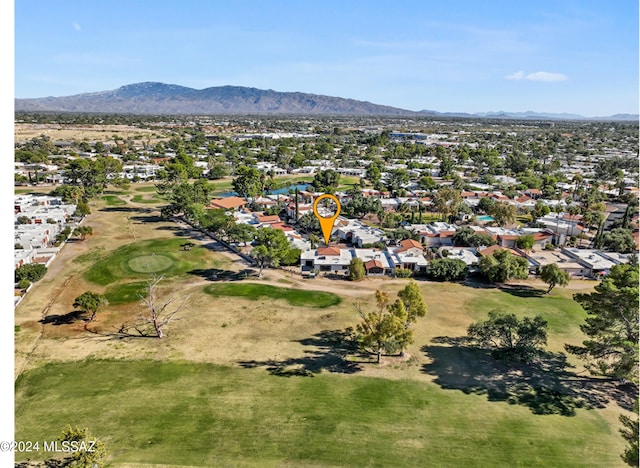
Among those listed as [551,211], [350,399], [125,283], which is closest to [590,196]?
[551,211]

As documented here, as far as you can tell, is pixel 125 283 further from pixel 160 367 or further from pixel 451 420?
pixel 451 420

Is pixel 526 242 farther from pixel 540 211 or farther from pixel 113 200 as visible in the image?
pixel 113 200

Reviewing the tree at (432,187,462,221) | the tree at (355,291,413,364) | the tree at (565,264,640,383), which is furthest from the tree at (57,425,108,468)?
the tree at (432,187,462,221)

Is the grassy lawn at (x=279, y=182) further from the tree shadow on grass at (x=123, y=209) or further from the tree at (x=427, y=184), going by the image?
the tree at (x=427, y=184)

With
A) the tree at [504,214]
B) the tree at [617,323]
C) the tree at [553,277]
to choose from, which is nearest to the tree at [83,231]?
the tree at [553,277]

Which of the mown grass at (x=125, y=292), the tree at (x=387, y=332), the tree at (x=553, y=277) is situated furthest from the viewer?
the tree at (x=553, y=277)

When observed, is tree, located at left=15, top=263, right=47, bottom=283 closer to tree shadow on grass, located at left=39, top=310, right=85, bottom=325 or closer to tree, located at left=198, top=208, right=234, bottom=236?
tree shadow on grass, located at left=39, top=310, right=85, bottom=325

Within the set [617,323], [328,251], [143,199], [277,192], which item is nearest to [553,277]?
[617,323]
